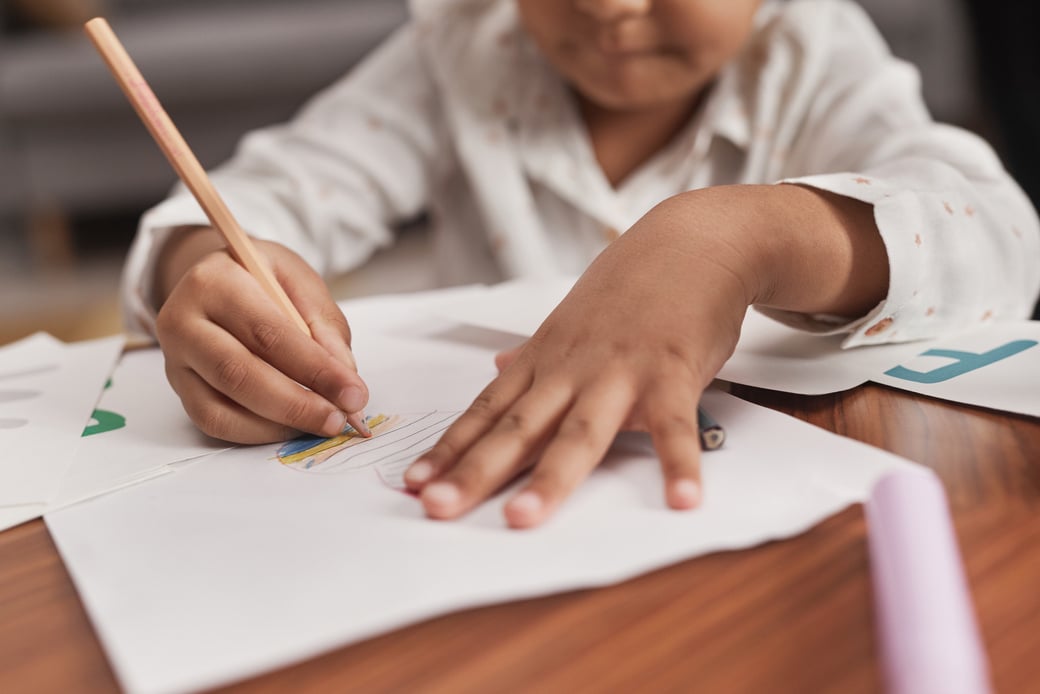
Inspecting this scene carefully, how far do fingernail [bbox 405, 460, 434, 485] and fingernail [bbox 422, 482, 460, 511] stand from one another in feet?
0.04

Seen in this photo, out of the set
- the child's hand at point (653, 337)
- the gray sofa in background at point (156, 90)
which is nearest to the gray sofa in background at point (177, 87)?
the gray sofa in background at point (156, 90)

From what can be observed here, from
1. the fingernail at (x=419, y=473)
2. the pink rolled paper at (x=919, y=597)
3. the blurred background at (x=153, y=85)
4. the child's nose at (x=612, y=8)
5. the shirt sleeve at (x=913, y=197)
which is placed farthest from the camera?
the blurred background at (x=153, y=85)

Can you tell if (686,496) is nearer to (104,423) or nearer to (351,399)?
(351,399)

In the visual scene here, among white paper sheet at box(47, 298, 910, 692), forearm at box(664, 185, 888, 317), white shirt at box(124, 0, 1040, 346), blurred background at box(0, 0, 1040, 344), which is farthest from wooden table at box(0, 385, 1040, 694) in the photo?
blurred background at box(0, 0, 1040, 344)

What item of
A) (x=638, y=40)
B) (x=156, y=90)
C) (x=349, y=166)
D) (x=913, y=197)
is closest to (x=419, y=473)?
(x=913, y=197)

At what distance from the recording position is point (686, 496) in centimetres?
23

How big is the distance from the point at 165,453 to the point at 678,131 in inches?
18.7

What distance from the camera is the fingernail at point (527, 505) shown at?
0.23 metres

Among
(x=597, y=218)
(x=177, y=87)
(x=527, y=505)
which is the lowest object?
(x=177, y=87)

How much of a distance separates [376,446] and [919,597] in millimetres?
172

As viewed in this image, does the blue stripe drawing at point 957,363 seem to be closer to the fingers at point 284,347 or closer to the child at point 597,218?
the child at point 597,218

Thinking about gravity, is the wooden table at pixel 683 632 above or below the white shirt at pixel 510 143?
above

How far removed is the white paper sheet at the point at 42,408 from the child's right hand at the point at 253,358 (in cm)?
4

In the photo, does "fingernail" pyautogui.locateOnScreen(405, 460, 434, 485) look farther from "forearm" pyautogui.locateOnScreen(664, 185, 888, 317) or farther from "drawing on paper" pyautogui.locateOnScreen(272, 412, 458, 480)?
"forearm" pyautogui.locateOnScreen(664, 185, 888, 317)
